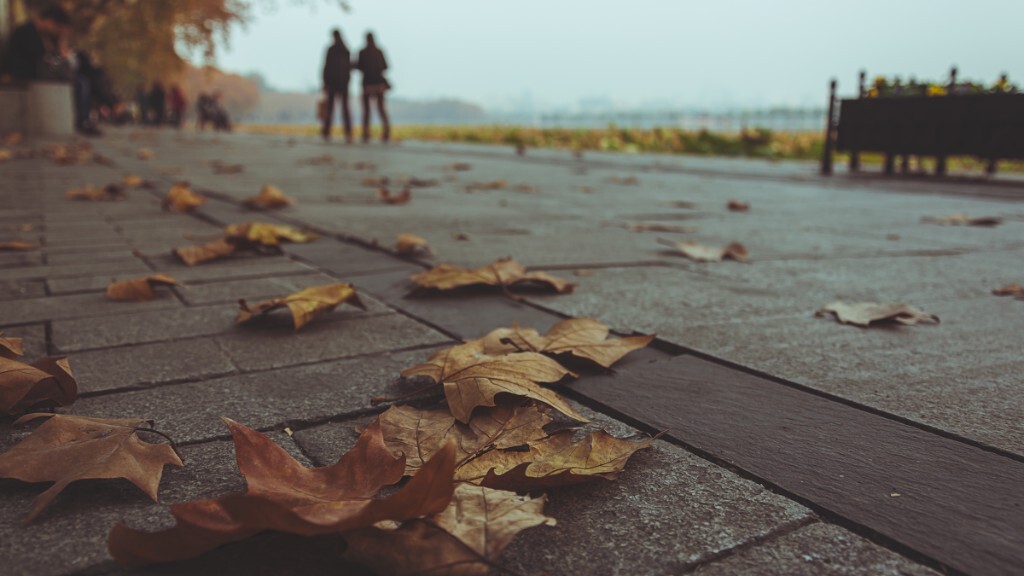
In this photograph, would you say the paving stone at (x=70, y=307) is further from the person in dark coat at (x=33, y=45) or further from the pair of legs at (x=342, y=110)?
the person in dark coat at (x=33, y=45)

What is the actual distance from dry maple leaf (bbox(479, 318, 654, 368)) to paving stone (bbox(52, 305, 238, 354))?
61 centimetres

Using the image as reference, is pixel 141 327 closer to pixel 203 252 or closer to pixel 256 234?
pixel 203 252

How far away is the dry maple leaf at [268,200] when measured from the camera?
3893 mm

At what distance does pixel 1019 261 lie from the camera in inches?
114

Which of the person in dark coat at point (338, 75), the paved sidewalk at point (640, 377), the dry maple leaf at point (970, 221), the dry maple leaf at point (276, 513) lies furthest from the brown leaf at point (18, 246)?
the person in dark coat at point (338, 75)

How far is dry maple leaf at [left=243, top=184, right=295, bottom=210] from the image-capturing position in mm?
3893

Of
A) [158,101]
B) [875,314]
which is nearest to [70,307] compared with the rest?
[875,314]

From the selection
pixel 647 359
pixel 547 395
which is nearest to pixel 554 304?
pixel 647 359

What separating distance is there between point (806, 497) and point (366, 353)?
2.76ft

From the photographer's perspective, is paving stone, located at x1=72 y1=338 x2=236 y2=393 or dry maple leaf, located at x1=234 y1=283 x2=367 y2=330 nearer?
paving stone, located at x1=72 y1=338 x2=236 y2=393

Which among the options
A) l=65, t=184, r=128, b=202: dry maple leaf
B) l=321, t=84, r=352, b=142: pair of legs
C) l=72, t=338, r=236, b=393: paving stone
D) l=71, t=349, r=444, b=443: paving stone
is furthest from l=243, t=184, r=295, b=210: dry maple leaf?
l=321, t=84, r=352, b=142: pair of legs

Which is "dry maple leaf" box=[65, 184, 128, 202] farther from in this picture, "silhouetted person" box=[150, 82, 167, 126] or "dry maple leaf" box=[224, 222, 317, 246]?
"silhouetted person" box=[150, 82, 167, 126]

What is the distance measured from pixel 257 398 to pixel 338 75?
45.7 feet

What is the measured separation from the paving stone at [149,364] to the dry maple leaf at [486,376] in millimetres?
391
